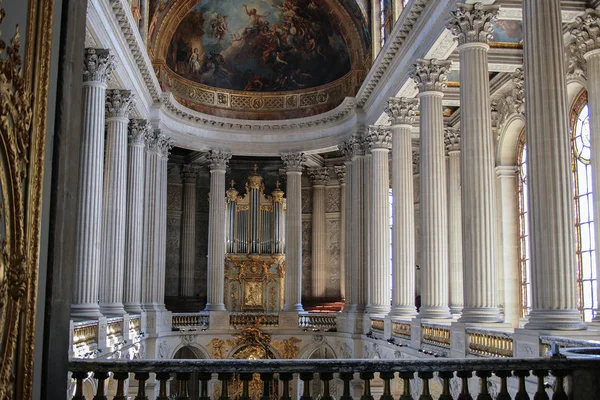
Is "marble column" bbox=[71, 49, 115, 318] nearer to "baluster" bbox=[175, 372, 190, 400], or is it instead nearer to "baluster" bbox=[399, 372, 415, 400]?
"baluster" bbox=[175, 372, 190, 400]

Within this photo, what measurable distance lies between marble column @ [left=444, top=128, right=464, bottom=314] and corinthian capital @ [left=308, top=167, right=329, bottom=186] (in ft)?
30.3

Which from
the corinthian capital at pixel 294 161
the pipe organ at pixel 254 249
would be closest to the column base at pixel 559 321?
the corinthian capital at pixel 294 161

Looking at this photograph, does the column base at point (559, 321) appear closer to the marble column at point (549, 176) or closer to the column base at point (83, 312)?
the marble column at point (549, 176)

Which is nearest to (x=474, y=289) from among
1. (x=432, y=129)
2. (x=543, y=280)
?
(x=543, y=280)

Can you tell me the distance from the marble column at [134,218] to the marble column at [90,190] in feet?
24.1

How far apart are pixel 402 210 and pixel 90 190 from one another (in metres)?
11.0

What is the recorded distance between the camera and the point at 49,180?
5469mm

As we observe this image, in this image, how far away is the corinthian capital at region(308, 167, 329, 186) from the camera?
38.5 metres

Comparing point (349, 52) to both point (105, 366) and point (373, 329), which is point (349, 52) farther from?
point (105, 366)

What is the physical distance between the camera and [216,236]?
33562 millimetres

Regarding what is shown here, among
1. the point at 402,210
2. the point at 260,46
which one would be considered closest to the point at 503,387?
the point at 402,210

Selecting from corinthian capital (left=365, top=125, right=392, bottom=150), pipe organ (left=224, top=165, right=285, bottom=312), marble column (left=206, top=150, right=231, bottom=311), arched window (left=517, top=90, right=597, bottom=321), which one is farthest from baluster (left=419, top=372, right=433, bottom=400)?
pipe organ (left=224, top=165, right=285, bottom=312)

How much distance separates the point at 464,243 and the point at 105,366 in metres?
13.3

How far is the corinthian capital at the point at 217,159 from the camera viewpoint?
34.1m
